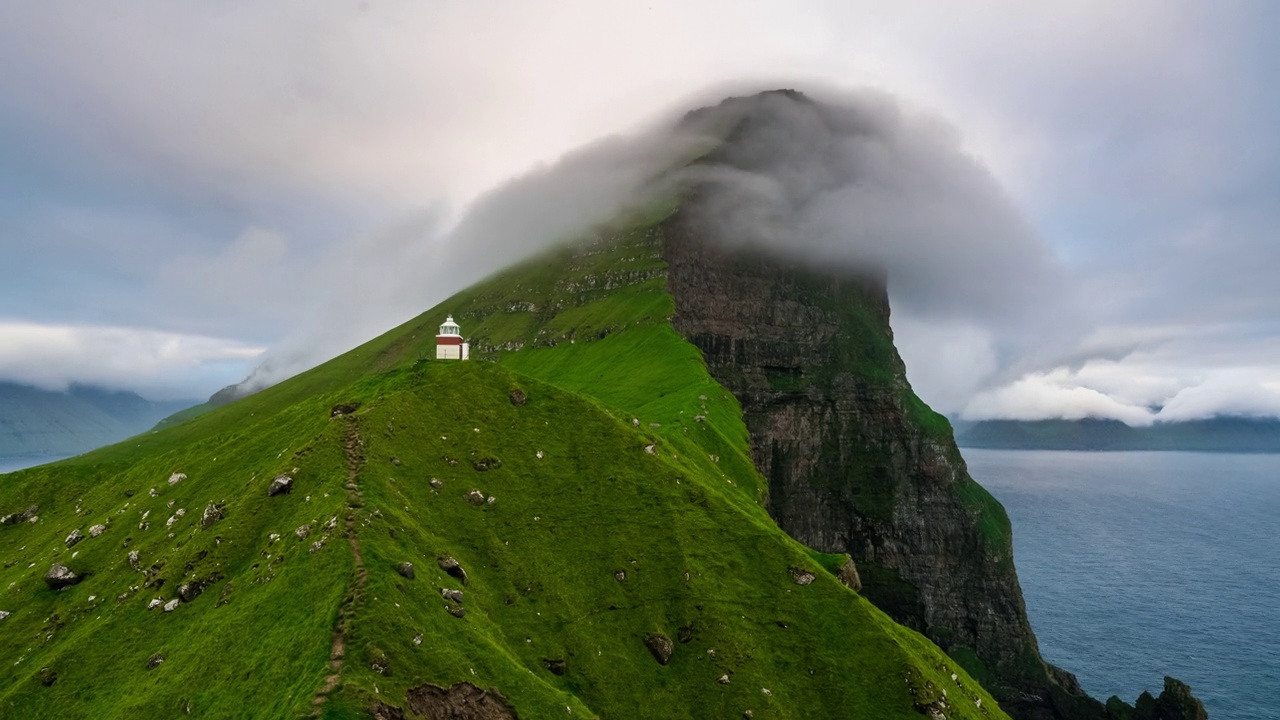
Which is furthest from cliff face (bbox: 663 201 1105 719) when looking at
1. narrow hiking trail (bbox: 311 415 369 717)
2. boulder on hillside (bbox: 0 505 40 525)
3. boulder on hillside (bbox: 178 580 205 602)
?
boulder on hillside (bbox: 178 580 205 602)

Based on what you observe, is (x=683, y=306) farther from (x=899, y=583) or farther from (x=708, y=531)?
(x=708, y=531)

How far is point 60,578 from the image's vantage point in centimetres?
5306

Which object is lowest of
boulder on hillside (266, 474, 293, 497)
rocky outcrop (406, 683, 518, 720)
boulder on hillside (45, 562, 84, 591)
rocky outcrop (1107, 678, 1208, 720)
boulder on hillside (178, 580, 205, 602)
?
rocky outcrop (1107, 678, 1208, 720)

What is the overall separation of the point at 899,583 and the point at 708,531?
444 feet

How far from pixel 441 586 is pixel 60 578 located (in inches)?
1356

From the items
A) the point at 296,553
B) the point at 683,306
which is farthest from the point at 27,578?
the point at 683,306

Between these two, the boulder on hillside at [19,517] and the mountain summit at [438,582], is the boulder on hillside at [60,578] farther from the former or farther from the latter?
the boulder on hillside at [19,517]

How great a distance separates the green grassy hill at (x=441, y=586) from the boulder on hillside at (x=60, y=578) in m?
0.97

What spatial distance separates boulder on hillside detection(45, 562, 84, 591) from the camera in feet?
174

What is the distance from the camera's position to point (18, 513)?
85750mm

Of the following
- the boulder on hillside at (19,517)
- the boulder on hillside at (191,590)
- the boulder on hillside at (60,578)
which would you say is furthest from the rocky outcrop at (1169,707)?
the boulder on hillside at (19,517)

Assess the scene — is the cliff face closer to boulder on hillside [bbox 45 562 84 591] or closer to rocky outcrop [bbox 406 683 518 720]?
rocky outcrop [bbox 406 683 518 720]

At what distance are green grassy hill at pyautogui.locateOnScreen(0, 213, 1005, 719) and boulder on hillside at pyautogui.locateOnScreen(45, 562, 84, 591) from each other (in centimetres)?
97

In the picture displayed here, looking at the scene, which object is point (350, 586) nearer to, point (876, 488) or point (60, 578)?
point (60, 578)
